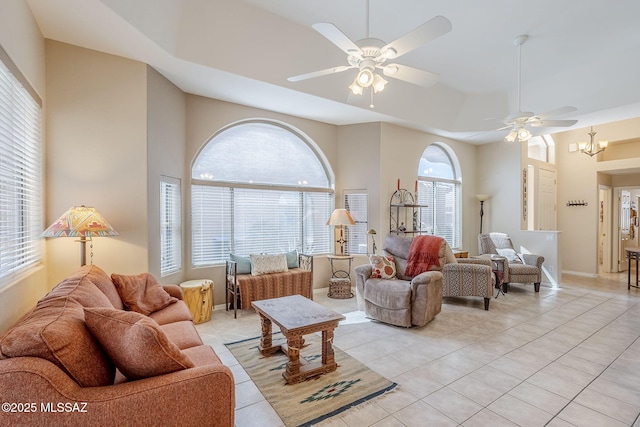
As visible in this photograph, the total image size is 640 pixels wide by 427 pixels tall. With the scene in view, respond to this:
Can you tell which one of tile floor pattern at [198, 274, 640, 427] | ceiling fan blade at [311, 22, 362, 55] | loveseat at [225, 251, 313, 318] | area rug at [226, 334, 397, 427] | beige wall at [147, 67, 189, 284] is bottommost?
tile floor pattern at [198, 274, 640, 427]

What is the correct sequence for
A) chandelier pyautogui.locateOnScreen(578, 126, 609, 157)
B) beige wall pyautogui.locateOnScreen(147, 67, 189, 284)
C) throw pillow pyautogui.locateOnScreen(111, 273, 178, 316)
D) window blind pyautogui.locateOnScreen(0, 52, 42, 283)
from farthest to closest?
chandelier pyautogui.locateOnScreen(578, 126, 609, 157) < beige wall pyautogui.locateOnScreen(147, 67, 189, 284) < throw pillow pyautogui.locateOnScreen(111, 273, 178, 316) < window blind pyautogui.locateOnScreen(0, 52, 42, 283)

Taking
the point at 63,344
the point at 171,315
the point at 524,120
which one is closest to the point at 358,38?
the point at 524,120

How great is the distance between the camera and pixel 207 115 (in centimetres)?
423

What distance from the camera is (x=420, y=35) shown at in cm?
210

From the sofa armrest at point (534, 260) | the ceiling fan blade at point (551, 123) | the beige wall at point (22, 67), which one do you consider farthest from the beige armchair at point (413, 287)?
the beige wall at point (22, 67)

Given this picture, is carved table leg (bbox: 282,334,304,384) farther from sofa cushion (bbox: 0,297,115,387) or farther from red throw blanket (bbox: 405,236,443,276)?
red throw blanket (bbox: 405,236,443,276)

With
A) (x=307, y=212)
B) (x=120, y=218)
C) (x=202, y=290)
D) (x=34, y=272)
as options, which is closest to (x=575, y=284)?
(x=307, y=212)

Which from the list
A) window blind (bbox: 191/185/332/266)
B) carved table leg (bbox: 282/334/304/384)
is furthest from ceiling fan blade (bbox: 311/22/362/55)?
window blind (bbox: 191/185/332/266)

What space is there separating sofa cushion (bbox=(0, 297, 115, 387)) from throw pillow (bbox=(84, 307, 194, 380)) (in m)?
0.05

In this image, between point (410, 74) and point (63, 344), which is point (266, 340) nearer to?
point (63, 344)

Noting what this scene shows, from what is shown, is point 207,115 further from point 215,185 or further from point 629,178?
point 629,178

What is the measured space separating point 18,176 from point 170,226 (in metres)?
1.68

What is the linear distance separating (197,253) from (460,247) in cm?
561

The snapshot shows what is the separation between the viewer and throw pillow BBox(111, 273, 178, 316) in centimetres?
257
